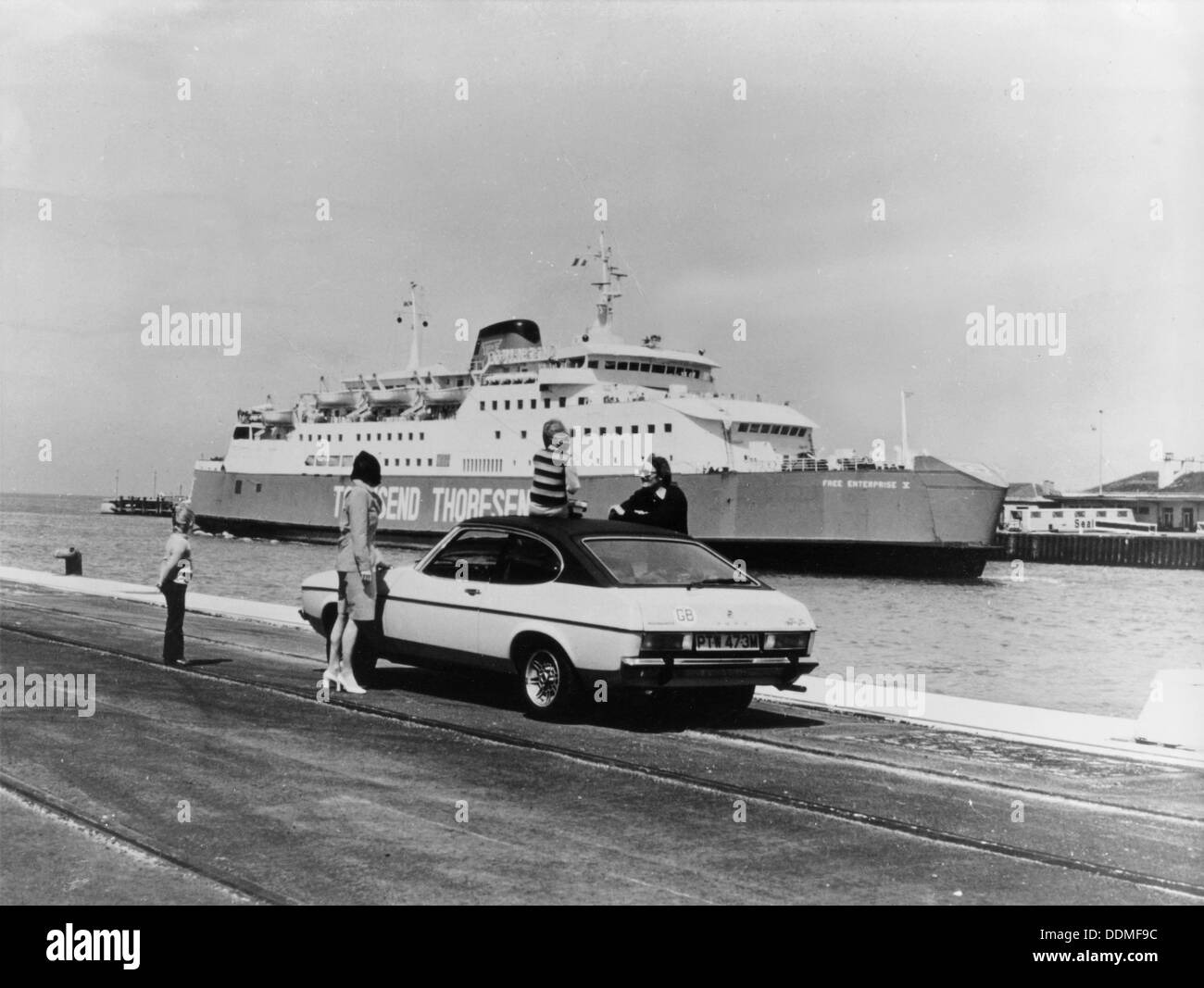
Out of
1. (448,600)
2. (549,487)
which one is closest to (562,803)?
(448,600)

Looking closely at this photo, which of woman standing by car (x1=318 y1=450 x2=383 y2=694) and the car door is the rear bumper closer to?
the car door

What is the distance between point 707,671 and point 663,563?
3.09ft

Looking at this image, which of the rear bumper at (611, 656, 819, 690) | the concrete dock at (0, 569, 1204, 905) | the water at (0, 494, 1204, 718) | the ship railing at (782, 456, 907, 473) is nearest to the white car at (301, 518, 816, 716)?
the rear bumper at (611, 656, 819, 690)

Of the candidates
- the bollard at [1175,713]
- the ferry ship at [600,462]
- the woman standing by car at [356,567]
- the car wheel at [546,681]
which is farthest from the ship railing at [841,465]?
the car wheel at [546,681]

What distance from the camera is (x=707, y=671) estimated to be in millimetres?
7324

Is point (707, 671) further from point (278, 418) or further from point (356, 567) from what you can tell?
point (278, 418)

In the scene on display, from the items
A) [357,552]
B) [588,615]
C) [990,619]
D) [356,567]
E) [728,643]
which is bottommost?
[990,619]

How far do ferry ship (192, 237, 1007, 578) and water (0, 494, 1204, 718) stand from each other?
1659 mm

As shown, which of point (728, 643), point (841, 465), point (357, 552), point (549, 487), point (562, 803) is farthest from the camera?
point (841, 465)

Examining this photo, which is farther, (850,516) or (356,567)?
(850,516)

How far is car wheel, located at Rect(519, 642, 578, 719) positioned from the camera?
7.44 metres
